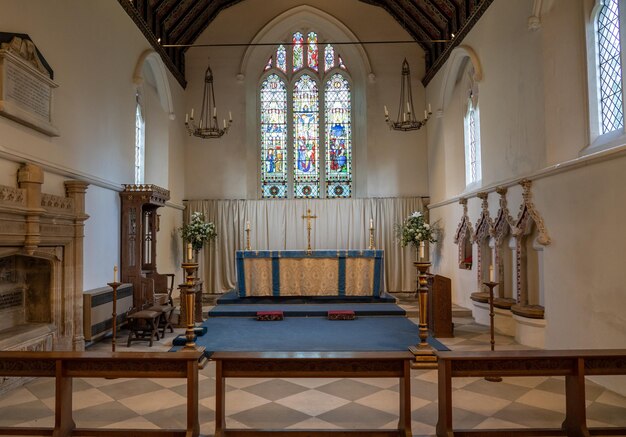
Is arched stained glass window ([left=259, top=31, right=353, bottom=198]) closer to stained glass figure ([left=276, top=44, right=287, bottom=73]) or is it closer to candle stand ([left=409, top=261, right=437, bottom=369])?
stained glass figure ([left=276, top=44, right=287, bottom=73])

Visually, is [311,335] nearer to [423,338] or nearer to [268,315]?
[268,315]

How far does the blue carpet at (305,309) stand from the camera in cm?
905

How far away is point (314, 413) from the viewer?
171 inches

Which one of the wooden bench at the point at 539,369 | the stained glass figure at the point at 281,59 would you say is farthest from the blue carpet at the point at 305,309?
the stained glass figure at the point at 281,59

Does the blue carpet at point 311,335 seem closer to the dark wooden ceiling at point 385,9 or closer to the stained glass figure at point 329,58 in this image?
the dark wooden ceiling at point 385,9

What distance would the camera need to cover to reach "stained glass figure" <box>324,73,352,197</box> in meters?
13.2

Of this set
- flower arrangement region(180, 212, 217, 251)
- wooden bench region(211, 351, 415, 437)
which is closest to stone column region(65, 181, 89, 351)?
wooden bench region(211, 351, 415, 437)

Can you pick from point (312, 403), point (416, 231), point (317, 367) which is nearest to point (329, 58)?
point (416, 231)

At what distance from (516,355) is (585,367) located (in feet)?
1.91

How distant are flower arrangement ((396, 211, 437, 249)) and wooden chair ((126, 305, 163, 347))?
6.12m

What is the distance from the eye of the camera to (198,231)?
11492 millimetres

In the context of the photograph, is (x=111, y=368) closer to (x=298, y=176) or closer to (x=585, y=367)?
(x=585, y=367)

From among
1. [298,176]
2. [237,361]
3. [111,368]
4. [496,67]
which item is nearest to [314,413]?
[237,361]

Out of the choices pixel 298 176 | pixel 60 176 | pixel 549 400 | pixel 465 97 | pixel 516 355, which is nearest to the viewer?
pixel 516 355
